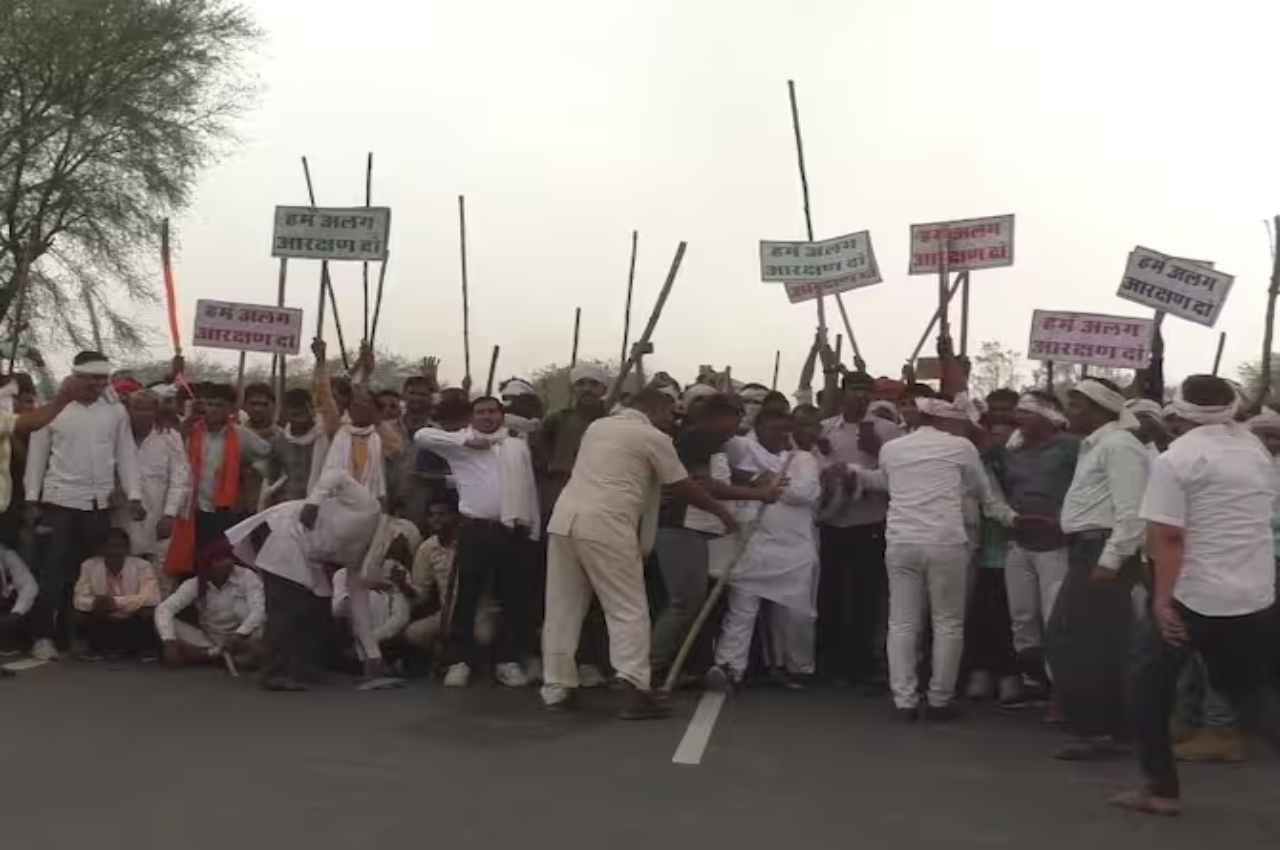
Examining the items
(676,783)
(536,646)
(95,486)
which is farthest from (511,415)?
(676,783)

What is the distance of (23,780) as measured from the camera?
7102mm

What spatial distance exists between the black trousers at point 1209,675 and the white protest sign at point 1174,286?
6.93 metres

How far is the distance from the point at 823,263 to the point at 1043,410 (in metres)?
5.50

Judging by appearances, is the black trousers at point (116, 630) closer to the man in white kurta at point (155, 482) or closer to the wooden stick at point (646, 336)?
the man in white kurta at point (155, 482)

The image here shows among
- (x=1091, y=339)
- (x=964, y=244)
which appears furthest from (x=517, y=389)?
(x=1091, y=339)

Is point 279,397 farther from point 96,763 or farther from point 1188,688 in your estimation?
point 1188,688

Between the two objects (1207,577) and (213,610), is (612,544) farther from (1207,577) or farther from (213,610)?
(1207,577)

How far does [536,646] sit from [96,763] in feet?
12.4

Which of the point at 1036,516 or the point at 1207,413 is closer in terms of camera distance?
the point at 1207,413

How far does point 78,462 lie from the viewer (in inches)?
432

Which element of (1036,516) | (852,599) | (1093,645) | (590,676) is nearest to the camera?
(1093,645)

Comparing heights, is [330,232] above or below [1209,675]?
above

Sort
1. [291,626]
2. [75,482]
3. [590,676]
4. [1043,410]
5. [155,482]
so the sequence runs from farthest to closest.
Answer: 1. [155,482]
2. [75,482]
3. [590,676]
4. [291,626]
5. [1043,410]

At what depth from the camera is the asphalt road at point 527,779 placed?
21.2 ft
